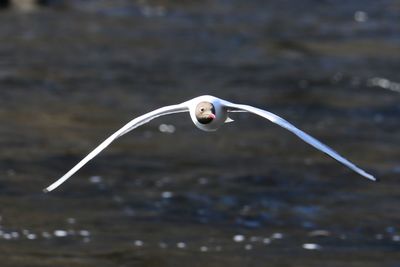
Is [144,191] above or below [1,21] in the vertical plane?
below

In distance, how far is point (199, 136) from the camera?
21125 millimetres

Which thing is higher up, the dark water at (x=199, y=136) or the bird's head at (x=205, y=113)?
the dark water at (x=199, y=136)

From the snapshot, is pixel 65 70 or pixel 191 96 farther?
pixel 65 70

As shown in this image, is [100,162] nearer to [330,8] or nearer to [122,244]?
[122,244]

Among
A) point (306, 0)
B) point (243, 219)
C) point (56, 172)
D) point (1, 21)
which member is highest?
point (306, 0)

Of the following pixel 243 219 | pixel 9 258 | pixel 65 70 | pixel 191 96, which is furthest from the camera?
pixel 65 70

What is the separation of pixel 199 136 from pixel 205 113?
35.7ft

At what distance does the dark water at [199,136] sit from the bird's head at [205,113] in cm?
556

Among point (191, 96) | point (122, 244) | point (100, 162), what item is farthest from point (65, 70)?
point (122, 244)

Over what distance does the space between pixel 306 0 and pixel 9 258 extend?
15564 millimetres

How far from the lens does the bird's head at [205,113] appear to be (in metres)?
10.2

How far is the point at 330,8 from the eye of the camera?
2947 centimetres

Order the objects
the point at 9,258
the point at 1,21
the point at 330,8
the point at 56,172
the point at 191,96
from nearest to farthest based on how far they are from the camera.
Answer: the point at 9,258, the point at 56,172, the point at 191,96, the point at 1,21, the point at 330,8

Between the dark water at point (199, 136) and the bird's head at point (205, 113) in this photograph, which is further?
the dark water at point (199, 136)
